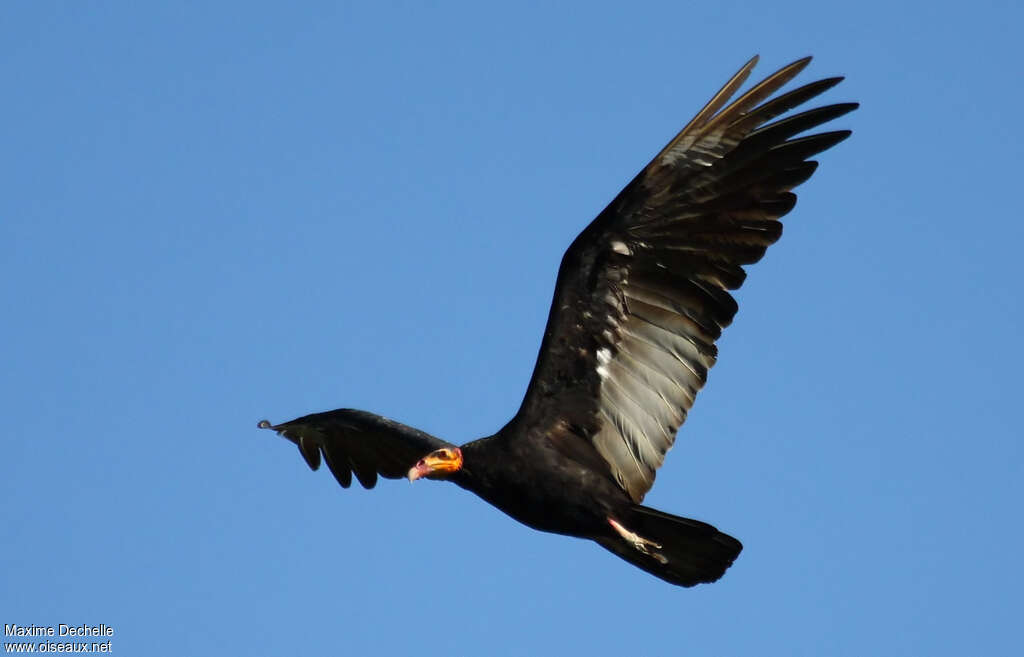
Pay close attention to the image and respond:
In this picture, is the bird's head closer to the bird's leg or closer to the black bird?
the black bird

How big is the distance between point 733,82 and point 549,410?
236 cm

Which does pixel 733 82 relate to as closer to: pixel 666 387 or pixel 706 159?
pixel 706 159

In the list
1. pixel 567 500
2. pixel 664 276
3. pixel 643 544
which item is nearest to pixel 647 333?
pixel 664 276

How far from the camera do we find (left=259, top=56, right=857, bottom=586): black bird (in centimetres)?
901

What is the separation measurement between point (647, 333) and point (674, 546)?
4.39ft

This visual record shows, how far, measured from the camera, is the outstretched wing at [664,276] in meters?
9.00

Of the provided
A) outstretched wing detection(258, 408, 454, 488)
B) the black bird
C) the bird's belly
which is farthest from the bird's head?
outstretched wing detection(258, 408, 454, 488)

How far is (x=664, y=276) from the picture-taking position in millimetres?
9203

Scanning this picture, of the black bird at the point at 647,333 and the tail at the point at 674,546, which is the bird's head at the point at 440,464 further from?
the tail at the point at 674,546

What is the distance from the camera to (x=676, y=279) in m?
9.20

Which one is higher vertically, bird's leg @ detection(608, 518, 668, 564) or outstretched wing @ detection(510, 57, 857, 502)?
outstretched wing @ detection(510, 57, 857, 502)

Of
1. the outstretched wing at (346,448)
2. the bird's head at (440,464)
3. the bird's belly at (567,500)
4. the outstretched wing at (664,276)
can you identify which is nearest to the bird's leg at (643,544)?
the bird's belly at (567,500)

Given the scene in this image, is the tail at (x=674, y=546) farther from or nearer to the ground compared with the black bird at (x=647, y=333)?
nearer to the ground

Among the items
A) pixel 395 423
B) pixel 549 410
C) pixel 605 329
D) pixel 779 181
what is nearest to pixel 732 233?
pixel 779 181
